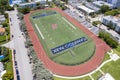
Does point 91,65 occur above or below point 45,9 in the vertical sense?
below

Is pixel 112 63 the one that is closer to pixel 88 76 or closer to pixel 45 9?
pixel 88 76

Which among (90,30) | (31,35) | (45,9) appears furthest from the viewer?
(45,9)

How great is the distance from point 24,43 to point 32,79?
19079mm

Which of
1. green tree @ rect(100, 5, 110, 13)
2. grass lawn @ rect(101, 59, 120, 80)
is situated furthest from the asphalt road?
green tree @ rect(100, 5, 110, 13)

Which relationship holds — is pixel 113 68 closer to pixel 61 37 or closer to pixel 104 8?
pixel 61 37

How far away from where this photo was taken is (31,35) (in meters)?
64.2

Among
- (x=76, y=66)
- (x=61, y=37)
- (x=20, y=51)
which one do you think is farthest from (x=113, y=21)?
(x=20, y=51)

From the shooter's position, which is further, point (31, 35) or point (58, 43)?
point (31, 35)

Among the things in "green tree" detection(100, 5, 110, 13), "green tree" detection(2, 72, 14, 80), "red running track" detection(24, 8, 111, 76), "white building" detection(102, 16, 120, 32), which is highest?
"green tree" detection(100, 5, 110, 13)

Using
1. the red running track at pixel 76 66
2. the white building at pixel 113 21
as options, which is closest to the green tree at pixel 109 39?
the red running track at pixel 76 66

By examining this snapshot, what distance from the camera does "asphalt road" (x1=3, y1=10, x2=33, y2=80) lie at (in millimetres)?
46375

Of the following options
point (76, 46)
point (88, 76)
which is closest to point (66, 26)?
point (76, 46)

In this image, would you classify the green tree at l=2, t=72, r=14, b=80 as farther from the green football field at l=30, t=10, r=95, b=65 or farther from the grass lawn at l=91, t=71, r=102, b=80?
the grass lawn at l=91, t=71, r=102, b=80

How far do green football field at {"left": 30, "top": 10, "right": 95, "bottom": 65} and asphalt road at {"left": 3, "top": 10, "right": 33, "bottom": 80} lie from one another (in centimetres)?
743
